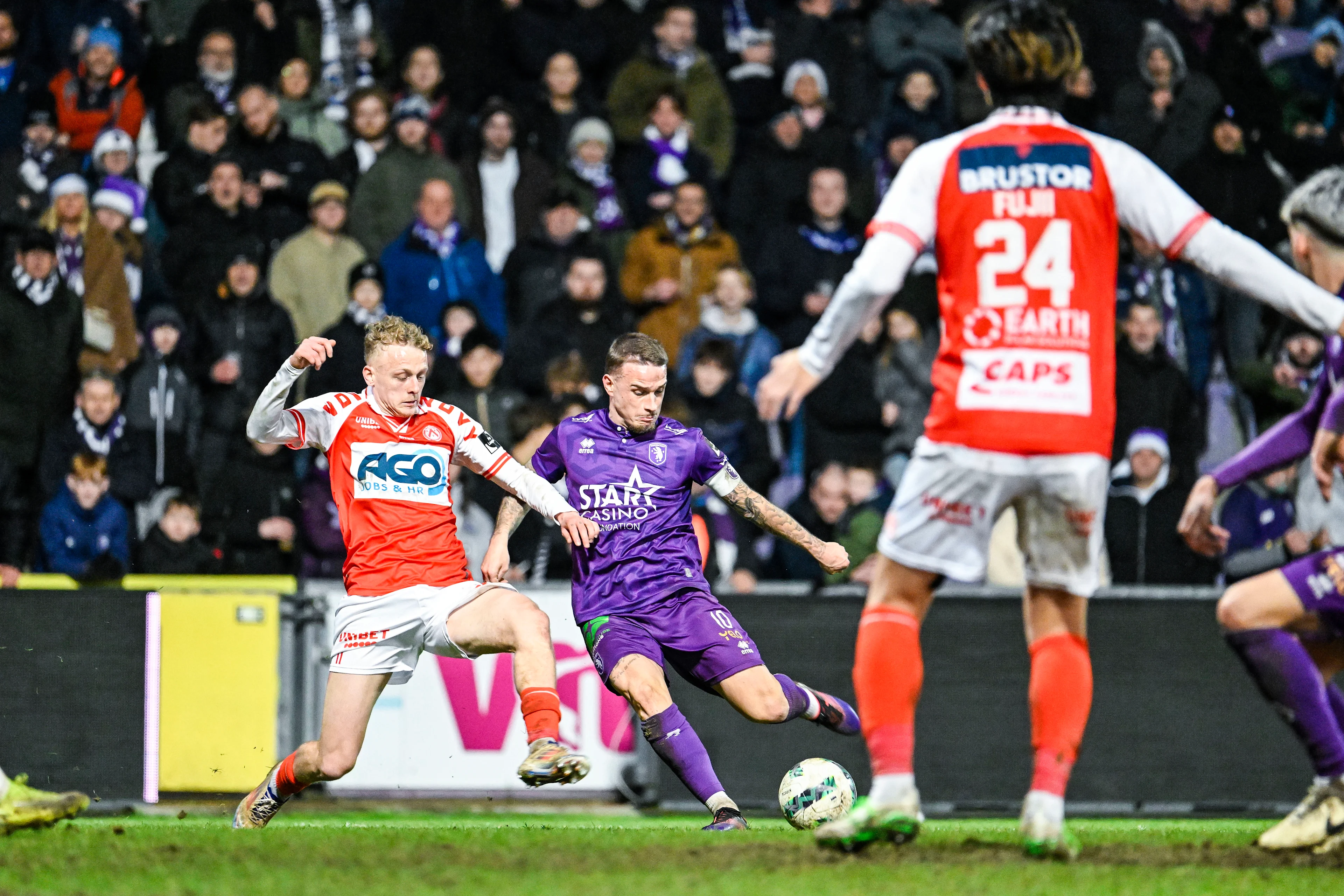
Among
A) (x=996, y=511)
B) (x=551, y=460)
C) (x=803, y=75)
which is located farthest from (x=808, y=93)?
(x=996, y=511)

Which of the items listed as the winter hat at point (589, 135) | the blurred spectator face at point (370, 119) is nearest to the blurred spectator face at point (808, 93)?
the winter hat at point (589, 135)

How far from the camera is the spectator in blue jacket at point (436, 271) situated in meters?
11.9

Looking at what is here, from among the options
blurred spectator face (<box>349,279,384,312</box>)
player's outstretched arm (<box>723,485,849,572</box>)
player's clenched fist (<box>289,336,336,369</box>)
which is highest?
blurred spectator face (<box>349,279,384,312</box>)

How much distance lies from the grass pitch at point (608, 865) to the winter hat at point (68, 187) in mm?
6997

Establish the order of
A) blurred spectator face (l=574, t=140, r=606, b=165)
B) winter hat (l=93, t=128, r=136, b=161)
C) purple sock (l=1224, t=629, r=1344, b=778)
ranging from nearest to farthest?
purple sock (l=1224, t=629, r=1344, b=778) → winter hat (l=93, t=128, r=136, b=161) → blurred spectator face (l=574, t=140, r=606, b=165)

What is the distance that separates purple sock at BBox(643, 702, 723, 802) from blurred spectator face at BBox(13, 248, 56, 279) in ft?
22.0

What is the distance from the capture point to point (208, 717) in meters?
9.59

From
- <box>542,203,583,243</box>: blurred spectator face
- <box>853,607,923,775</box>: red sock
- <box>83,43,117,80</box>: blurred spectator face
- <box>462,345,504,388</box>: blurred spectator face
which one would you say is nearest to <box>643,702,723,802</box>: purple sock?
<box>853,607,923,775</box>: red sock

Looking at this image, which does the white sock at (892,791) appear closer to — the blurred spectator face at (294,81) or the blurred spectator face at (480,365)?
the blurred spectator face at (480,365)

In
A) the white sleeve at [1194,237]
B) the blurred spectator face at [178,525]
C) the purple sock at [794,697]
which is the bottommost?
the purple sock at [794,697]

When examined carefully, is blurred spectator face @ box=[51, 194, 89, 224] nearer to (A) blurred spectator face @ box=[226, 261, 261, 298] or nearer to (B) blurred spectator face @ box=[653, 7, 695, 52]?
(A) blurred spectator face @ box=[226, 261, 261, 298]

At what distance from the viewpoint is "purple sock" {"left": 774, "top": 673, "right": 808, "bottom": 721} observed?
724 cm

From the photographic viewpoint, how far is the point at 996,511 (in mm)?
4988

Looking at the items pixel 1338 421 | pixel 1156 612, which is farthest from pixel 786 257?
pixel 1338 421
